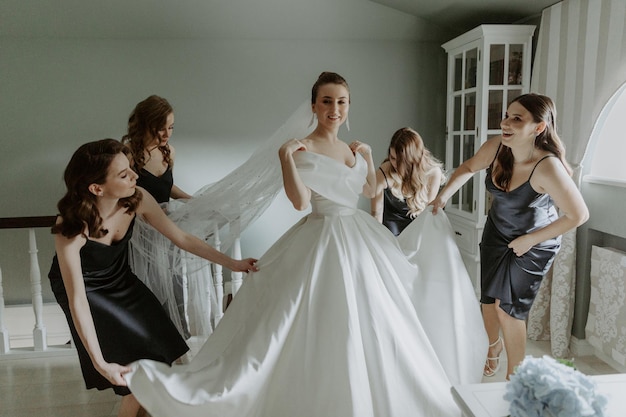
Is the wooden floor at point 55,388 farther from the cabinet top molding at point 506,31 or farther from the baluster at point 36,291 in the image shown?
the cabinet top molding at point 506,31

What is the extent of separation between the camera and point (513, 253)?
2.22m

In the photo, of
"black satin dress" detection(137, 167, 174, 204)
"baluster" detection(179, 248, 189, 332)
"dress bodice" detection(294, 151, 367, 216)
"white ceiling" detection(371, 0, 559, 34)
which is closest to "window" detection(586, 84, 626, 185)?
"white ceiling" detection(371, 0, 559, 34)

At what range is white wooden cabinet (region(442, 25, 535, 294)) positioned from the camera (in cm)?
328

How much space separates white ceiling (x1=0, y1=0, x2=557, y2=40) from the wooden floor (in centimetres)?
241

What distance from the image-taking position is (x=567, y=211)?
6.64ft

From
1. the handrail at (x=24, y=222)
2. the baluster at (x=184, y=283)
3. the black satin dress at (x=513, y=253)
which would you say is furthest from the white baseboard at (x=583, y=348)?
the handrail at (x=24, y=222)

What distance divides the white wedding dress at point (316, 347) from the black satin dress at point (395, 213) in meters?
1.14

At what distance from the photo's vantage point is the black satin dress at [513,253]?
2.17 metres

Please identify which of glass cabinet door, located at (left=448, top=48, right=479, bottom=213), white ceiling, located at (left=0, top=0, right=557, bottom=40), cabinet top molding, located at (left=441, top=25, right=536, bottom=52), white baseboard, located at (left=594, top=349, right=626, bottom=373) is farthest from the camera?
white ceiling, located at (left=0, top=0, right=557, bottom=40)

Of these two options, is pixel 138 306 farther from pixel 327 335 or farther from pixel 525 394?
pixel 525 394

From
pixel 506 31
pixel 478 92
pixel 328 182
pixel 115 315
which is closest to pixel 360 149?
pixel 328 182

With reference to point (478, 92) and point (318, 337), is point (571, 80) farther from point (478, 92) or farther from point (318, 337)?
point (318, 337)

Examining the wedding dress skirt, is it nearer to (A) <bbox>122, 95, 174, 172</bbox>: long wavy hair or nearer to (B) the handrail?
(A) <bbox>122, 95, 174, 172</bbox>: long wavy hair

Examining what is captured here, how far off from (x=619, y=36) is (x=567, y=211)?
1.13 meters
